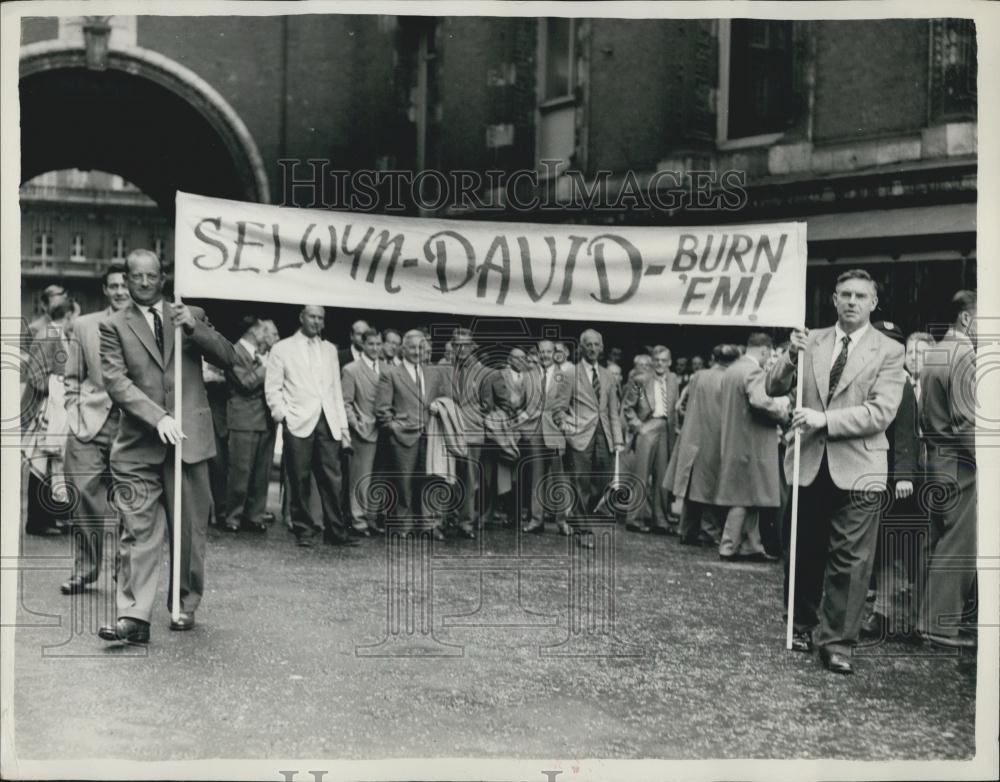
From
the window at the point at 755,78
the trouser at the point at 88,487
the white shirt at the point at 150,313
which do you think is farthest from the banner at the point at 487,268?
the window at the point at 755,78

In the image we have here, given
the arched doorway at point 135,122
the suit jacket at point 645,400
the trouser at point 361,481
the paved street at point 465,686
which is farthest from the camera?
the arched doorway at point 135,122

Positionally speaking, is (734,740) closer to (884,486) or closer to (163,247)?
(884,486)

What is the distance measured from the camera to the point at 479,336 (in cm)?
1369

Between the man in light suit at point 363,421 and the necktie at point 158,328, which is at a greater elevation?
the necktie at point 158,328

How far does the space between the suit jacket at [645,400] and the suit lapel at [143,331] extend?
7444 mm

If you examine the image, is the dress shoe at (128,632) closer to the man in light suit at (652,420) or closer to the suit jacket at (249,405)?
the suit jacket at (249,405)

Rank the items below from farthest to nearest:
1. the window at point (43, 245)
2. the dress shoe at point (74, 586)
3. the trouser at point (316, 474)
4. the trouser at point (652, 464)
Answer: the window at point (43, 245) → the trouser at point (652, 464) → the trouser at point (316, 474) → the dress shoe at point (74, 586)

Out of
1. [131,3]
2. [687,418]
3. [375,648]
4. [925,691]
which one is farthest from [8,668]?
[687,418]

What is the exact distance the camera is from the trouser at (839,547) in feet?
23.2

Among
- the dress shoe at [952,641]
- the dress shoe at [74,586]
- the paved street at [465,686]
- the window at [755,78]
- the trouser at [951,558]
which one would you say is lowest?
the paved street at [465,686]

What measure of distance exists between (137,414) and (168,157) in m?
17.2

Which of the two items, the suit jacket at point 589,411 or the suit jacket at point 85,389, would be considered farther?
the suit jacket at point 589,411

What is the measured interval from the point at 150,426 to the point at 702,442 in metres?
6.46

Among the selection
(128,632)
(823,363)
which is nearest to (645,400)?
(823,363)
